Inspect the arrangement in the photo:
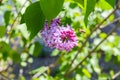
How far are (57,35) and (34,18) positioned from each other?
0.20 feet

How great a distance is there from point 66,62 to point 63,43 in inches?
45.9

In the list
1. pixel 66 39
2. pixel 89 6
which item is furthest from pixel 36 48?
pixel 89 6

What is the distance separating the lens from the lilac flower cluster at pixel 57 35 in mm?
790

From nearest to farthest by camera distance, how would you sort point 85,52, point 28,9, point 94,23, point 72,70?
point 28,9 → point 94,23 → point 72,70 → point 85,52

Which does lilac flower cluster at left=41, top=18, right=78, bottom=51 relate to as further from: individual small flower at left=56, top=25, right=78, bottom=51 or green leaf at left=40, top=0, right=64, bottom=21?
green leaf at left=40, top=0, right=64, bottom=21

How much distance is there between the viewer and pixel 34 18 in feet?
2.56

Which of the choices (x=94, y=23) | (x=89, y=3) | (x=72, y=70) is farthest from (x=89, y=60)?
(x=89, y=3)

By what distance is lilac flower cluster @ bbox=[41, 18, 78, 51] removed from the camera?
31.1 inches

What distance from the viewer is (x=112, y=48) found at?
2082 millimetres

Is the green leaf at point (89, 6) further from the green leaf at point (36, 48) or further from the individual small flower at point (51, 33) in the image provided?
the green leaf at point (36, 48)

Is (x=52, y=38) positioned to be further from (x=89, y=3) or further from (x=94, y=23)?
(x=94, y=23)

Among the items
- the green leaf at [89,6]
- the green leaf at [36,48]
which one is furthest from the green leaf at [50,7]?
the green leaf at [36,48]

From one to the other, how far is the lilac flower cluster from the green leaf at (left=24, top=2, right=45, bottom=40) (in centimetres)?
2

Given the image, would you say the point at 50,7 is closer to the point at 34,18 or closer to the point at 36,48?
the point at 34,18
